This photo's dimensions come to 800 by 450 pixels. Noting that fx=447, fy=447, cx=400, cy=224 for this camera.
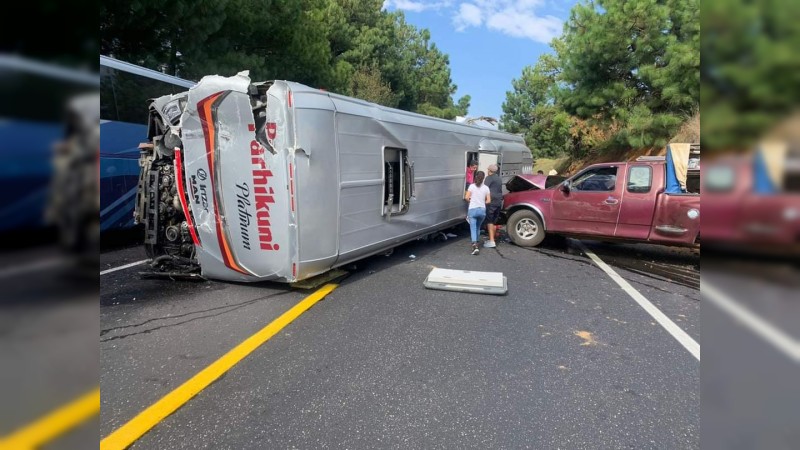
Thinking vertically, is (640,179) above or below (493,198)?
above

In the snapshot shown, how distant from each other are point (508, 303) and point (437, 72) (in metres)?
40.9

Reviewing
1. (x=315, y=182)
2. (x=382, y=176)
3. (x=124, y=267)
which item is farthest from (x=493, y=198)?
(x=124, y=267)

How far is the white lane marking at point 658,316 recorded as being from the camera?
4109 mm

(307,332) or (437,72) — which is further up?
(437,72)

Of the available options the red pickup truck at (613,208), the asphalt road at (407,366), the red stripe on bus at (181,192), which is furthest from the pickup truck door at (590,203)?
the red stripe on bus at (181,192)

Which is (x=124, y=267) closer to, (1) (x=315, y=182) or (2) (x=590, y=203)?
(1) (x=315, y=182)

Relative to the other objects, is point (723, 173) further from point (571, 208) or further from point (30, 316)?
point (571, 208)

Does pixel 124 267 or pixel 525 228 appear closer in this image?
pixel 124 267

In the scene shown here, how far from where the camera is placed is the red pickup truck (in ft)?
23.1

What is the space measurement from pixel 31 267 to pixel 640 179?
27.2 feet

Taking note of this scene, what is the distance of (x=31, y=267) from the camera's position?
0.62 metres

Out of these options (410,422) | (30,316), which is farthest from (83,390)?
(410,422)

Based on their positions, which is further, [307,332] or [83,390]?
[307,332]

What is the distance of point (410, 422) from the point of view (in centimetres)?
287
